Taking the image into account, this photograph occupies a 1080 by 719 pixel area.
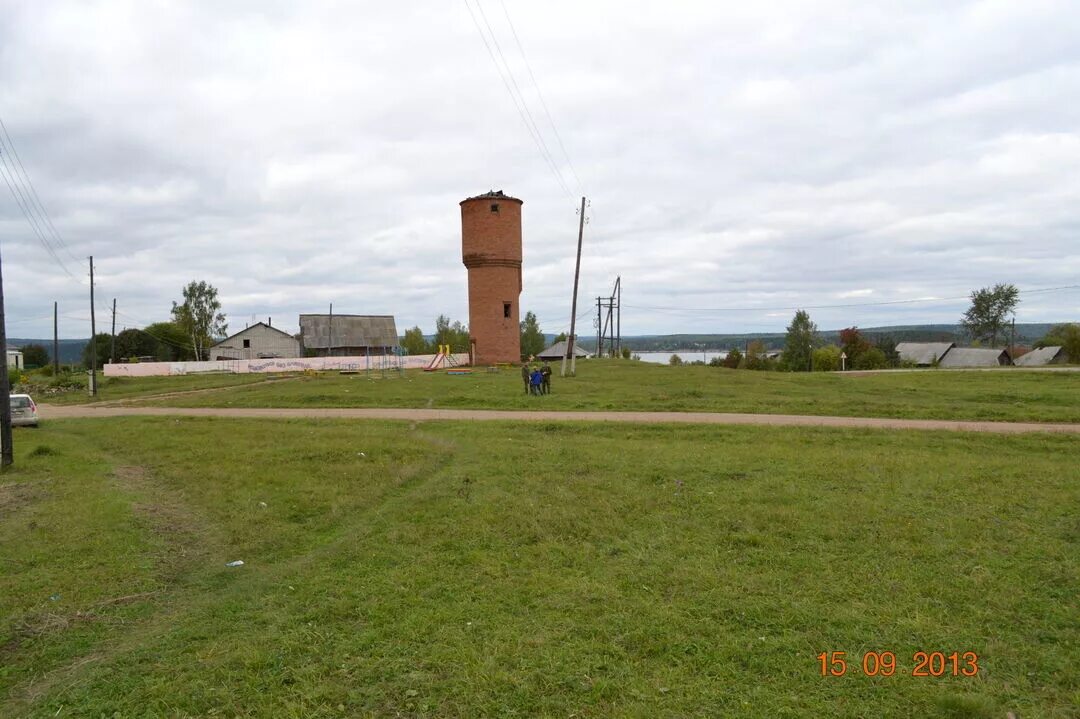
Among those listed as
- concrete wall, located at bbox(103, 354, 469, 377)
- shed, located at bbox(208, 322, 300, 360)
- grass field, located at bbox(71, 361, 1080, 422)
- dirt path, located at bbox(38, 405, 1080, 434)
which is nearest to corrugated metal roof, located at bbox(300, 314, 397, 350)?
shed, located at bbox(208, 322, 300, 360)

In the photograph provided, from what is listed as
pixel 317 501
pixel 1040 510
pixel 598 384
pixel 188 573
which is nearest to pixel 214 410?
pixel 598 384

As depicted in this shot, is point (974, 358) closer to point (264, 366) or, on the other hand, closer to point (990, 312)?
point (990, 312)

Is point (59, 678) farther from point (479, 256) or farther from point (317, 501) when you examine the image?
point (479, 256)

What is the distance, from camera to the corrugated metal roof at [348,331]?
66.0 metres

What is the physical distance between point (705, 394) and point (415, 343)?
68.1m

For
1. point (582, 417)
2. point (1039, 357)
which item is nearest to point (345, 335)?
point (582, 417)

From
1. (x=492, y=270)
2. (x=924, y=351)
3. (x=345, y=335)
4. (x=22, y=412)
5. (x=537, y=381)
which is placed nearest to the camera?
(x=22, y=412)

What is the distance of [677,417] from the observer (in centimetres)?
1961

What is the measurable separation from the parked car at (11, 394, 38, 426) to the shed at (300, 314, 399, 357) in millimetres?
41962

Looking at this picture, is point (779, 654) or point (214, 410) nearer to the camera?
point (779, 654)

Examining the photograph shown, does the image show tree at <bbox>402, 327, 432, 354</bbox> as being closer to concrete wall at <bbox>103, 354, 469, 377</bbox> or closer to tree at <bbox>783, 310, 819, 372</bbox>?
concrete wall at <bbox>103, 354, 469, 377</bbox>

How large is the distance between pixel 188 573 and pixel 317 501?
3.10 m

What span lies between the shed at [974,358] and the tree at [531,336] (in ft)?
160

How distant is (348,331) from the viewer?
67.6 meters
